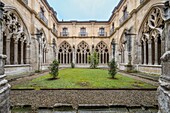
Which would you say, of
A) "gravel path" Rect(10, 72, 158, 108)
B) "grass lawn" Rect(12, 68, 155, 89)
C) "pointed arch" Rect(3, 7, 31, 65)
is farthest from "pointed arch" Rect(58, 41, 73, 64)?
"gravel path" Rect(10, 72, 158, 108)

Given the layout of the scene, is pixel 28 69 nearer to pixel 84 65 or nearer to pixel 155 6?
pixel 155 6

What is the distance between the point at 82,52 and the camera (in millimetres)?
27359

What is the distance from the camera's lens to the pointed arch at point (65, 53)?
27344mm

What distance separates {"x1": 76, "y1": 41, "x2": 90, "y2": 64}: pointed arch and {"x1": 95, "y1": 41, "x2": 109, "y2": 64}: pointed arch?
1.91 metres

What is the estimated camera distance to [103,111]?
11.1ft

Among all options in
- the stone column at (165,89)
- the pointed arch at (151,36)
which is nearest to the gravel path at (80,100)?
the stone column at (165,89)

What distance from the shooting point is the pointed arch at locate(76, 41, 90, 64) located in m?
27.3

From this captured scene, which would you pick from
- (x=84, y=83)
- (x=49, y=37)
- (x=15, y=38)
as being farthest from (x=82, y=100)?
(x=49, y=37)

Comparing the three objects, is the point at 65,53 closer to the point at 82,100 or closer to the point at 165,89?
the point at 82,100

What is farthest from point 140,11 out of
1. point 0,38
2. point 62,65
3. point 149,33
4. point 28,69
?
point 62,65

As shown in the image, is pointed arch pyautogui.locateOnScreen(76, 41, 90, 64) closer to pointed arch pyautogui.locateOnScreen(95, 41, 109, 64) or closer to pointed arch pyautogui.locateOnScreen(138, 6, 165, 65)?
pointed arch pyautogui.locateOnScreen(95, 41, 109, 64)

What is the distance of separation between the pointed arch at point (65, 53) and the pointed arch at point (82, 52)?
135cm

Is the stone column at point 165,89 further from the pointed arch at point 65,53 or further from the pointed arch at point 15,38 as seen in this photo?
the pointed arch at point 65,53

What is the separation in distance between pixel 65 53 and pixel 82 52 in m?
3.27
